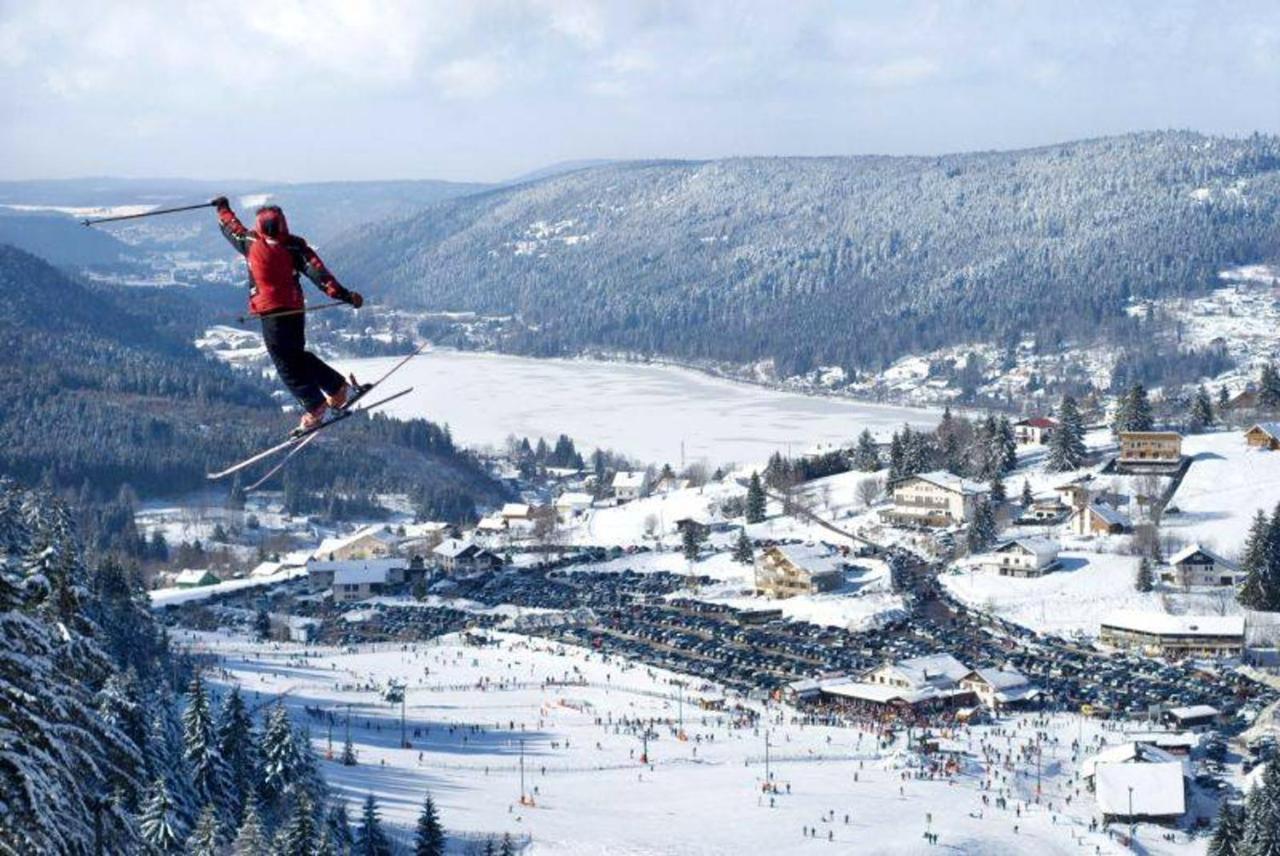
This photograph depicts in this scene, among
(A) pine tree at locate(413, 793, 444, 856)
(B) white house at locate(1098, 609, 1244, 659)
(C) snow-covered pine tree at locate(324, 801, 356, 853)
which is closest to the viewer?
(C) snow-covered pine tree at locate(324, 801, 356, 853)

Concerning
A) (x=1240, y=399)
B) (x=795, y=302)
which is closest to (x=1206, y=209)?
(x=795, y=302)

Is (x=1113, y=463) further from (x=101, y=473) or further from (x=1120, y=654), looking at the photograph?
(x=101, y=473)

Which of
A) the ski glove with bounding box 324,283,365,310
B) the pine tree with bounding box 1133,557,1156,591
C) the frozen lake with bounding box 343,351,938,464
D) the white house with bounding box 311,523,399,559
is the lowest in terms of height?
the white house with bounding box 311,523,399,559

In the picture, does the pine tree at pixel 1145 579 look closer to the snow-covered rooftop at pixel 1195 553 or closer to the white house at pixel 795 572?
the snow-covered rooftop at pixel 1195 553

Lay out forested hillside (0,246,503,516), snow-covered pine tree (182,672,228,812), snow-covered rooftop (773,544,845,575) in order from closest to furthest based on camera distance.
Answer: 1. snow-covered pine tree (182,672,228,812)
2. snow-covered rooftop (773,544,845,575)
3. forested hillside (0,246,503,516)

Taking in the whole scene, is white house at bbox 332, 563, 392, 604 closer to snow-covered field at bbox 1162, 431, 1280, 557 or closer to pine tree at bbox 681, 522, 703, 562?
pine tree at bbox 681, 522, 703, 562

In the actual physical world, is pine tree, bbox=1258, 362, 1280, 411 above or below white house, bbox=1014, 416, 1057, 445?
above

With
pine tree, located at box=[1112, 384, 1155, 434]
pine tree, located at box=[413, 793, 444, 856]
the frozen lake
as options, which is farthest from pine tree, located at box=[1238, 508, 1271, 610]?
the frozen lake

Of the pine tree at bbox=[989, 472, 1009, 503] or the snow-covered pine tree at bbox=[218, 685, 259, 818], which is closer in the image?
the snow-covered pine tree at bbox=[218, 685, 259, 818]
